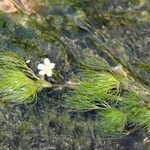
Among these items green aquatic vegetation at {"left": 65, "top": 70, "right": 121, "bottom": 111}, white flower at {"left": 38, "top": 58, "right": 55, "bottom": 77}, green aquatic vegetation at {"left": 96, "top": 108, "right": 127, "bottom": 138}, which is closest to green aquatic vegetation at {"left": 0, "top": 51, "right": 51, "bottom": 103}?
white flower at {"left": 38, "top": 58, "right": 55, "bottom": 77}

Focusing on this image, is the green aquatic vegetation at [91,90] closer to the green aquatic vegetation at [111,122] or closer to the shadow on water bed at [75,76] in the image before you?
the shadow on water bed at [75,76]

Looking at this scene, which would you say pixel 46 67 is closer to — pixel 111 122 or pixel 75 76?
pixel 75 76

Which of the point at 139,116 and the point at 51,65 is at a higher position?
the point at 51,65

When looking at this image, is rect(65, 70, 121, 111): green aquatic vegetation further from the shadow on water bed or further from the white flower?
the white flower

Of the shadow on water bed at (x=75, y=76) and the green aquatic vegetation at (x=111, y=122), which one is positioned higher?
the shadow on water bed at (x=75, y=76)

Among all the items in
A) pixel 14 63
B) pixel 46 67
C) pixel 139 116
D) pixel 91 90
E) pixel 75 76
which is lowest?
pixel 139 116

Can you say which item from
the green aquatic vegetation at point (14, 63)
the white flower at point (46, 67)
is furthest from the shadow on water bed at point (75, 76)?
the white flower at point (46, 67)

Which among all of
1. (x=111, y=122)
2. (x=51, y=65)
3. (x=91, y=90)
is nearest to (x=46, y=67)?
(x=51, y=65)

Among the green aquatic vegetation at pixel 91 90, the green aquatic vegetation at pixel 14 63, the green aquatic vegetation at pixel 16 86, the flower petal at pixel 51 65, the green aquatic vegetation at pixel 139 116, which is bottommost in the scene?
the green aquatic vegetation at pixel 139 116
